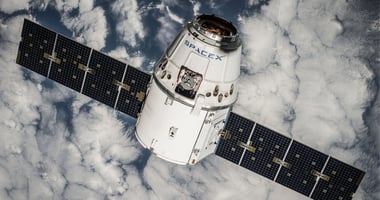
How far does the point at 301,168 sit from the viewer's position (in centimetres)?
1100

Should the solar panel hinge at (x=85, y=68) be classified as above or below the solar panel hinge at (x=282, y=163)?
above

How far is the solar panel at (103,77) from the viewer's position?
11.3 m

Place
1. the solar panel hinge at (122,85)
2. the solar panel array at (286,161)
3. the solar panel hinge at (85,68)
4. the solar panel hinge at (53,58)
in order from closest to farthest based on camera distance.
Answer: the solar panel array at (286,161)
the solar panel hinge at (122,85)
the solar panel hinge at (85,68)
the solar panel hinge at (53,58)

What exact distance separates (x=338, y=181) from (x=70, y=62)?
915 cm

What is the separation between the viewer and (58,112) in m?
18.9

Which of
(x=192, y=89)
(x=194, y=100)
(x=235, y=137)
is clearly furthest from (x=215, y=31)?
A: (x=235, y=137)

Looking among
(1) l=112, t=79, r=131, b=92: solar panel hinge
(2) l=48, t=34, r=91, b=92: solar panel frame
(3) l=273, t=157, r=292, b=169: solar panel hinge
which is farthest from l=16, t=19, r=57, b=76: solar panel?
(3) l=273, t=157, r=292, b=169: solar panel hinge

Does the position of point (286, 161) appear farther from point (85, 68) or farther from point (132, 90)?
point (85, 68)

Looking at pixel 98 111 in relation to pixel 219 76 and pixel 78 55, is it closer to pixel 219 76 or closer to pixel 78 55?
pixel 78 55

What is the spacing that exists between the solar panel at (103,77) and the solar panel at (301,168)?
5740mm

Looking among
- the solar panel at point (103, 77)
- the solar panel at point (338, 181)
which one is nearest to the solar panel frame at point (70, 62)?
the solar panel at point (103, 77)

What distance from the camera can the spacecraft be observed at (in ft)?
26.0

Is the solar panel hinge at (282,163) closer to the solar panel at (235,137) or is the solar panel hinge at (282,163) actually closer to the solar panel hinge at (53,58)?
the solar panel at (235,137)

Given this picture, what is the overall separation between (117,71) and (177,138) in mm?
3847
